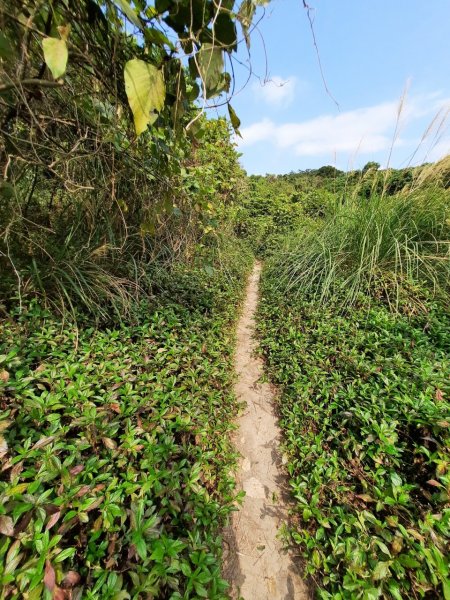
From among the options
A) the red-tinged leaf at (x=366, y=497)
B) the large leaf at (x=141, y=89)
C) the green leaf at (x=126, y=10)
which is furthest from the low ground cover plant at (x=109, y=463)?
the green leaf at (x=126, y=10)

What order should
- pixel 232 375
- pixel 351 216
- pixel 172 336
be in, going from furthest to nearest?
pixel 351 216 → pixel 232 375 → pixel 172 336

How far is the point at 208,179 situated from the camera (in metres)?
4.01

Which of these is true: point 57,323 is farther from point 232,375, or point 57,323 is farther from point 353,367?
point 353,367

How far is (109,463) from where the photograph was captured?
1.09 metres

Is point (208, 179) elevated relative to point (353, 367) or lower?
elevated

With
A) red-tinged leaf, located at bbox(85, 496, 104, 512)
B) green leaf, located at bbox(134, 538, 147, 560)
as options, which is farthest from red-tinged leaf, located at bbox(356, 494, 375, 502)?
red-tinged leaf, located at bbox(85, 496, 104, 512)

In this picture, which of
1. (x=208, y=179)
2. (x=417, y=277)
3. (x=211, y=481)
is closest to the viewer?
(x=211, y=481)

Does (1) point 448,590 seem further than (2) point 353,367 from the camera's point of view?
No

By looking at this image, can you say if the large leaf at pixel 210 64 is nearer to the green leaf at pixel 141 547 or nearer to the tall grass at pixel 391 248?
the green leaf at pixel 141 547

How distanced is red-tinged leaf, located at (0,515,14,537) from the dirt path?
0.97 meters

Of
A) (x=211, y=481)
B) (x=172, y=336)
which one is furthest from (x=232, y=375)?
(x=211, y=481)

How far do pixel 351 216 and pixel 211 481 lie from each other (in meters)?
3.35

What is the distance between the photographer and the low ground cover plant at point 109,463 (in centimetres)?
77

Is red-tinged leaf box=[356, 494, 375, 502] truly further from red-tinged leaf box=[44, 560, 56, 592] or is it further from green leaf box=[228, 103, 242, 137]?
green leaf box=[228, 103, 242, 137]
